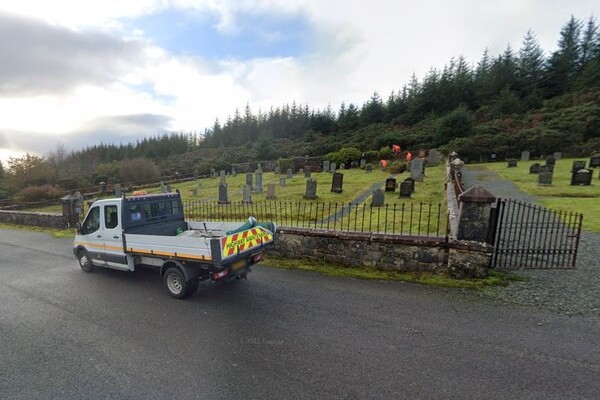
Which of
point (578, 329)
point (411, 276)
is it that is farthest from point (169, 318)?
point (578, 329)

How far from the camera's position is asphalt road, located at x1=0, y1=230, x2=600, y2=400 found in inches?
133

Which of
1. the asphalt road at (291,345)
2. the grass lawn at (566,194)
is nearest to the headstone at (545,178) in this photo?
the grass lawn at (566,194)

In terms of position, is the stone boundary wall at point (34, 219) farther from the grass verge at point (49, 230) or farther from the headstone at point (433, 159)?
the headstone at point (433, 159)

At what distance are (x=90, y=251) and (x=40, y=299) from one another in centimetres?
154

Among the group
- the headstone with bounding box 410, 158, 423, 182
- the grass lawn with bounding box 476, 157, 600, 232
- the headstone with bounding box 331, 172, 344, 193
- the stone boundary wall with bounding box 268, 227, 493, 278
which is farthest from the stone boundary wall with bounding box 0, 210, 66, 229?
the grass lawn with bounding box 476, 157, 600, 232

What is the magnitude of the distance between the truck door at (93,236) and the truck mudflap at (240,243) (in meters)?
3.93

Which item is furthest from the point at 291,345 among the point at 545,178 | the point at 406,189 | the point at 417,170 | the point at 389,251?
the point at 545,178

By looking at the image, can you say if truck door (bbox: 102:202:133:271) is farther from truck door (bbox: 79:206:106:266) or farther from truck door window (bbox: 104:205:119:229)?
truck door (bbox: 79:206:106:266)

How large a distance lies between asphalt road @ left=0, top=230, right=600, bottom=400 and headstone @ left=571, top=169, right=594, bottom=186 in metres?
16.6

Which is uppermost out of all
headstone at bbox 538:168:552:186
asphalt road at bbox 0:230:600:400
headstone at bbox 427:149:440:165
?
headstone at bbox 427:149:440:165

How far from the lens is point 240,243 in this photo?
18.4 ft

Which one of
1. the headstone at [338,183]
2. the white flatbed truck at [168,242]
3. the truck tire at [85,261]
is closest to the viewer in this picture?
the white flatbed truck at [168,242]

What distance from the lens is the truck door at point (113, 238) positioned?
6.66 metres

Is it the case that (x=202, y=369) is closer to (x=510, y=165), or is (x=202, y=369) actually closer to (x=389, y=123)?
(x=510, y=165)
